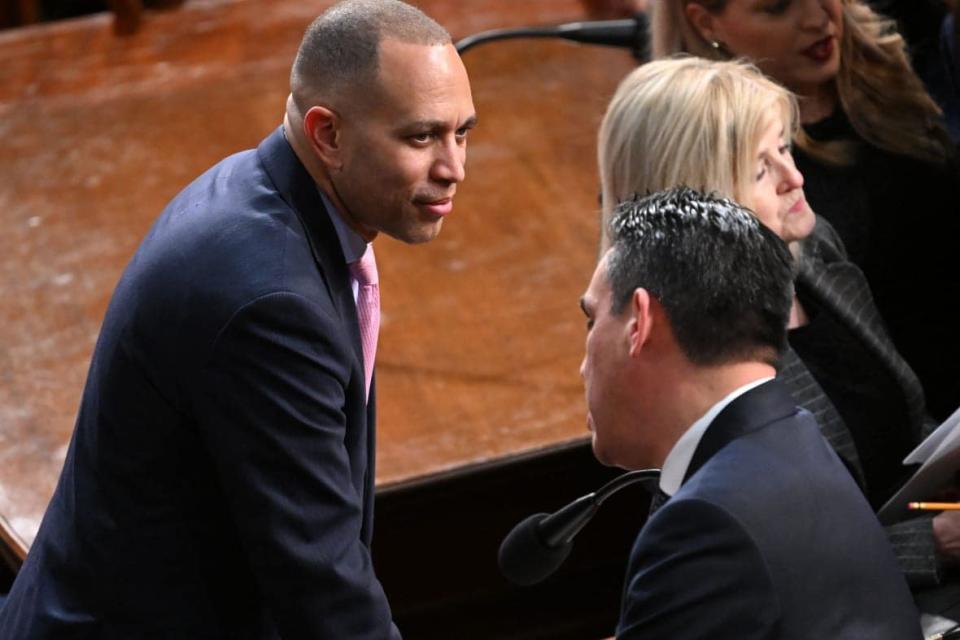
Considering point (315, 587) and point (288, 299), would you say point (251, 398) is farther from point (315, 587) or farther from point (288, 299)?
point (315, 587)

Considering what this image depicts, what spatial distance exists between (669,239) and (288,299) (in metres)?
0.36

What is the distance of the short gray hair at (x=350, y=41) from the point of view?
1608mm

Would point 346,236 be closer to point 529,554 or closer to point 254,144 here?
point 529,554

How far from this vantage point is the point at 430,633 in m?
2.60

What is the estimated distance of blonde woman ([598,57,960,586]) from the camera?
2.08 meters

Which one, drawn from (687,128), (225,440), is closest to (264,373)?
(225,440)

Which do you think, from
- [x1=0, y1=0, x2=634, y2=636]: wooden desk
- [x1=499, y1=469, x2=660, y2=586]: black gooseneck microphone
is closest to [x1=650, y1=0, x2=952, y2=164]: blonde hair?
[x1=0, y1=0, x2=634, y2=636]: wooden desk

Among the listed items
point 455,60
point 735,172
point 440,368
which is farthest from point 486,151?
point 455,60

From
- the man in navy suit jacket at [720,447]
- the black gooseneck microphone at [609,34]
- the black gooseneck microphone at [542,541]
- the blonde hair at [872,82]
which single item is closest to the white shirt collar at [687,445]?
the man in navy suit jacket at [720,447]

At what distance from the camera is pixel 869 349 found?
7.18 feet

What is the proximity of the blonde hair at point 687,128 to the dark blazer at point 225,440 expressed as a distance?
571 mm

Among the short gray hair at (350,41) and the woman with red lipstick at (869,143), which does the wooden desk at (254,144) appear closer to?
the woman with red lipstick at (869,143)

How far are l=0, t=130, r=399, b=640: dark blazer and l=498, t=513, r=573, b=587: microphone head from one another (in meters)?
0.15

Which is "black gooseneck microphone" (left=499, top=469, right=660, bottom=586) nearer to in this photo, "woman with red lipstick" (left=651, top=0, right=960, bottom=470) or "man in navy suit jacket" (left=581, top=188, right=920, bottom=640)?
"man in navy suit jacket" (left=581, top=188, right=920, bottom=640)
